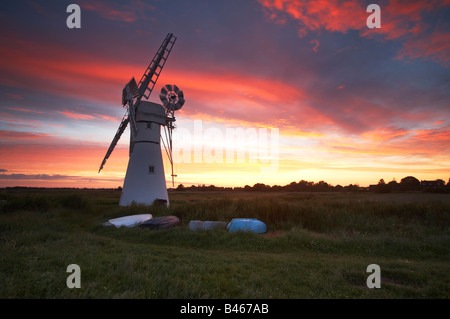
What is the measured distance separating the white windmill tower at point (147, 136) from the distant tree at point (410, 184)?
230 ft

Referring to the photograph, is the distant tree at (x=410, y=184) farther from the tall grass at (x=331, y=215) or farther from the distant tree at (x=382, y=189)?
the tall grass at (x=331, y=215)

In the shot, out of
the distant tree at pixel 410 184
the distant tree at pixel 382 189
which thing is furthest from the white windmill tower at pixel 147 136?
the distant tree at pixel 410 184

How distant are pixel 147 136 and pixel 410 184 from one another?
253 feet

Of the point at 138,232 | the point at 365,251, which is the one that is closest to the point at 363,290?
the point at 365,251

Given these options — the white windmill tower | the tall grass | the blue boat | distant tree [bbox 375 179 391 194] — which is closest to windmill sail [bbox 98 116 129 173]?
the white windmill tower

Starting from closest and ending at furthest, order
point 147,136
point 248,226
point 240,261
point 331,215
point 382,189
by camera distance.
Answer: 1. point 240,261
2. point 248,226
3. point 331,215
4. point 147,136
5. point 382,189

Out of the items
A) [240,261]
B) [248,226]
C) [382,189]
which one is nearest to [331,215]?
A: [248,226]

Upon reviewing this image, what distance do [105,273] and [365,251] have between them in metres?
9.13

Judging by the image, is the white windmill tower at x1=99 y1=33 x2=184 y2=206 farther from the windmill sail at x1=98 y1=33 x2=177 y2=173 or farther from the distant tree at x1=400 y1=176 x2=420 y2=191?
the distant tree at x1=400 y1=176 x2=420 y2=191

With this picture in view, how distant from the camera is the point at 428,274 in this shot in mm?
6316

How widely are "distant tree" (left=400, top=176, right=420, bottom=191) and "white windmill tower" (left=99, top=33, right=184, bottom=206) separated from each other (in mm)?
70219

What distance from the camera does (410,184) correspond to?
224 feet

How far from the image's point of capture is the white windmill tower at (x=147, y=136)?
874 inches

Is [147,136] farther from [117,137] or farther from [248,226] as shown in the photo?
[248,226]
